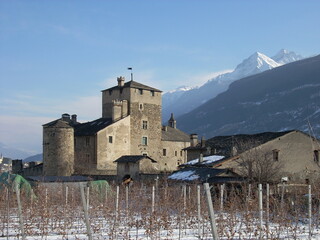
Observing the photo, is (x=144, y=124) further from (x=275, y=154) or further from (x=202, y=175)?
(x=202, y=175)

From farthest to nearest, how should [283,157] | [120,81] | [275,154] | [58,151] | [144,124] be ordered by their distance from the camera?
[120,81] < [144,124] < [58,151] < [283,157] < [275,154]

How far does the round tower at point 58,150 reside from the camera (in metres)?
59.0

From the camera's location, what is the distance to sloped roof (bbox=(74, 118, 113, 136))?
61.9 meters

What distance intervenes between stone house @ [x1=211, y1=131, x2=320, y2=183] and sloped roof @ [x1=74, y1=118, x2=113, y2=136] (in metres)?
20.6

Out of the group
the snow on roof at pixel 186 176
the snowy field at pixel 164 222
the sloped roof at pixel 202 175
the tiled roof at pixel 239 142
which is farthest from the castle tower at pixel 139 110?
the snowy field at pixel 164 222

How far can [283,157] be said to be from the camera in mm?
43250

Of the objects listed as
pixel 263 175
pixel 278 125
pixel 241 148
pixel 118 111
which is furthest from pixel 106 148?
pixel 278 125

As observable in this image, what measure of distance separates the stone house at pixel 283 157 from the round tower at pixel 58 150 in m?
21.0

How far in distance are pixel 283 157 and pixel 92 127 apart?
87.5 feet

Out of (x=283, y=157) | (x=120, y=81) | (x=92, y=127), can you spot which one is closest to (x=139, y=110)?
(x=120, y=81)

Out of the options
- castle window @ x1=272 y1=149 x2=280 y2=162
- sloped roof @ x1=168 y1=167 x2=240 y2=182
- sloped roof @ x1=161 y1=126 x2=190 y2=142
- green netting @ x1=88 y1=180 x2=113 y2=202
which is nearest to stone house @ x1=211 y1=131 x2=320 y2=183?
castle window @ x1=272 y1=149 x2=280 y2=162

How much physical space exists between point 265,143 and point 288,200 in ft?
55.5

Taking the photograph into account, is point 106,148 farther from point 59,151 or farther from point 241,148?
point 241,148

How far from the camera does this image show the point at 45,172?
59.1 metres
